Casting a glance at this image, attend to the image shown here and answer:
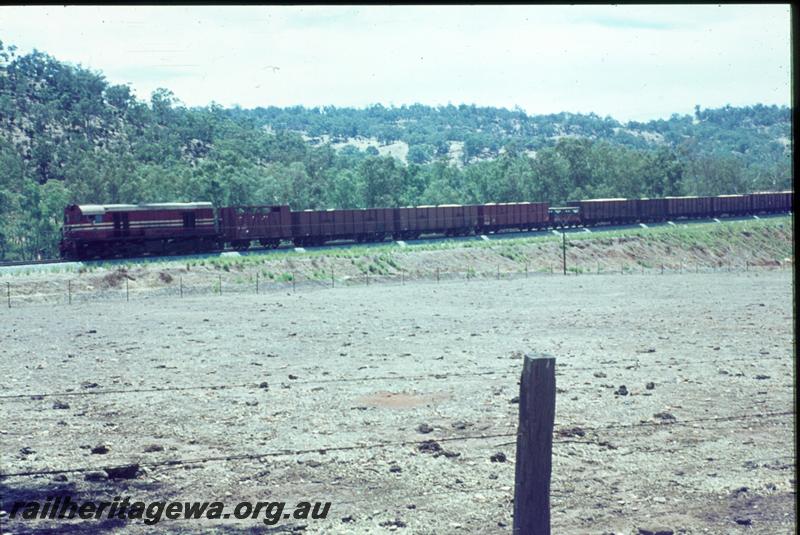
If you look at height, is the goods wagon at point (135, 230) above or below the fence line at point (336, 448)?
above

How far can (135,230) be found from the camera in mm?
45406

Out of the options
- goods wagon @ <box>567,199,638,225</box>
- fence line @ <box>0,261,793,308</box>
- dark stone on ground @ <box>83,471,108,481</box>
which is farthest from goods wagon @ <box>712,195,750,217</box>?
dark stone on ground @ <box>83,471,108,481</box>

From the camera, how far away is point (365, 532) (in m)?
8.46

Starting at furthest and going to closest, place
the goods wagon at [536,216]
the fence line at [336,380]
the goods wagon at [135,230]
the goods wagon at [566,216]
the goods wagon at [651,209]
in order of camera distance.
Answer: the goods wagon at [651,209] < the goods wagon at [566,216] < the goods wagon at [536,216] < the goods wagon at [135,230] < the fence line at [336,380]

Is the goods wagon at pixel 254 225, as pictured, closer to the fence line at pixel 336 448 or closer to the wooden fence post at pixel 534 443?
the fence line at pixel 336 448

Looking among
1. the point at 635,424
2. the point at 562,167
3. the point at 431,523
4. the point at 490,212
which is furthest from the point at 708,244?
the point at 431,523

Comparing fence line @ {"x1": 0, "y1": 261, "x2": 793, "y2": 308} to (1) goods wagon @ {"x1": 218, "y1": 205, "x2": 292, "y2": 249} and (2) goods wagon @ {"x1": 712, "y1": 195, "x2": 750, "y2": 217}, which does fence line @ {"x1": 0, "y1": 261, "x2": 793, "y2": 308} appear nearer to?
(1) goods wagon @ {"x1": 218, "y1": 205, "x2": 292, "y2": 249}

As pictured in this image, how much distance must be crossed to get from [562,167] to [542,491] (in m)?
98.6

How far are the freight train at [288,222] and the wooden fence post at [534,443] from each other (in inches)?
1618

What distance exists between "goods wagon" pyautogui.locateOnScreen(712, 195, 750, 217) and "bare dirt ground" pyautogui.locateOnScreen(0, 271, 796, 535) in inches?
2357

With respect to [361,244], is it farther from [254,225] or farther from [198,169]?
[198,169]

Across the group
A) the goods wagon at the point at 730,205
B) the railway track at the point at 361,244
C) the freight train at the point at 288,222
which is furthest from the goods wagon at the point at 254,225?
the goods wagon at the point at 730,205

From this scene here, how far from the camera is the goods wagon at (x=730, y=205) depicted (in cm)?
8288

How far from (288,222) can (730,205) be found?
→ 49.8 metres
